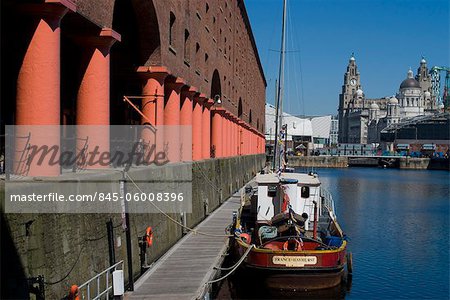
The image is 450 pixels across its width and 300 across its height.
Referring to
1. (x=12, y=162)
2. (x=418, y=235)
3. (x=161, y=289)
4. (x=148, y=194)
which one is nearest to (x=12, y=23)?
(x=12, y=162)

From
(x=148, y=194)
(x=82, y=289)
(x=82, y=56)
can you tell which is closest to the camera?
(x=82, y=289)

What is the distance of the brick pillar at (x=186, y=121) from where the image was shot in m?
31.7

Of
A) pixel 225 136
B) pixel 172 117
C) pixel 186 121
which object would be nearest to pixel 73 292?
pixel 172 117

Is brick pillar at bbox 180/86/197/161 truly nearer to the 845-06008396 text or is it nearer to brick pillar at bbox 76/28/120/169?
the 845-06008396 text

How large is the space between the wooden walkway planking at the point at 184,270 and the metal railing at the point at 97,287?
133 cm

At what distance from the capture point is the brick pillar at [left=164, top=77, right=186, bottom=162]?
28.5 metres

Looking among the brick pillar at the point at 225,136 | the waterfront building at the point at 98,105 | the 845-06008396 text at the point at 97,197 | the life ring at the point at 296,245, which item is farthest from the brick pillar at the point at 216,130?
the life ring at the point at 296,245

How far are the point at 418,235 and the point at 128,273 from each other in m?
29.9

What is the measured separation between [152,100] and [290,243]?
8.72m

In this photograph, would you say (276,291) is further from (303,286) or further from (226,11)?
(226,11)

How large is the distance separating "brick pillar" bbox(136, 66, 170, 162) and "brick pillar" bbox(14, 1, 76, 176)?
39.3ft

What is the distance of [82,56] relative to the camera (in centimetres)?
1831

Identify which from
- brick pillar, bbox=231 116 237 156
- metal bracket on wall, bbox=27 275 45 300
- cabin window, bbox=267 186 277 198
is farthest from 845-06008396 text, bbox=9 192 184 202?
brick pillar, bbox=231 116 237 156

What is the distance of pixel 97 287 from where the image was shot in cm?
1404
